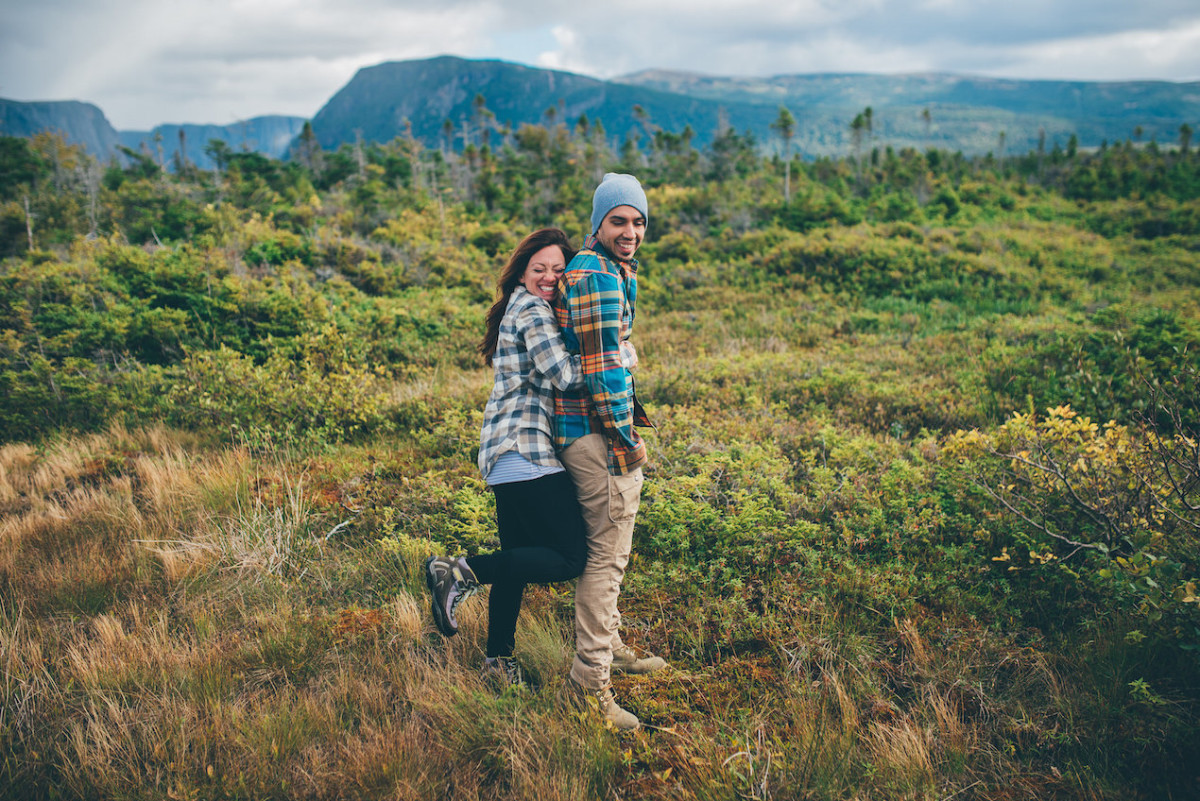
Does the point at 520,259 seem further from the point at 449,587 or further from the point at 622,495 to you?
the point at 449,587

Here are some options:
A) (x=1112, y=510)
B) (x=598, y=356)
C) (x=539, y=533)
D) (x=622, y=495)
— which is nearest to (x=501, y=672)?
(x=539, y=533)

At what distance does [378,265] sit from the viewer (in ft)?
40.8

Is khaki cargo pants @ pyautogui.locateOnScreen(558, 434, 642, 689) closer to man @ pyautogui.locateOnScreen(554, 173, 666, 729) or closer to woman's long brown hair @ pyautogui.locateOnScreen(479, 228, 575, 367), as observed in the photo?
man @ pyautogui.locateOnScreen(554, 173, 666, 729)

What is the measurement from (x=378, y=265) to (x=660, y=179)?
20727mm

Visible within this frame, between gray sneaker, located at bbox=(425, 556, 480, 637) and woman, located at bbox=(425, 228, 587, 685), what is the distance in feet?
0.26

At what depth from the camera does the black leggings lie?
2.47 meters

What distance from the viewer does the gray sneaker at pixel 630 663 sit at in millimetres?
2852

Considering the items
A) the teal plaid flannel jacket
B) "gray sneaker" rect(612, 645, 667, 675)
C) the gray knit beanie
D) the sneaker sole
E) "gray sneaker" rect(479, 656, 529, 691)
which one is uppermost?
the gray knit beanie

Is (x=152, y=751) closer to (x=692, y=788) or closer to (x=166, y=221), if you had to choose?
(x=692, y=788)

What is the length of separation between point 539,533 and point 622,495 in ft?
1.28

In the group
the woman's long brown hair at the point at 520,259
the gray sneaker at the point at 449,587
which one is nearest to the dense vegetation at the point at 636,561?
the gray sneaker at the point at 449,587

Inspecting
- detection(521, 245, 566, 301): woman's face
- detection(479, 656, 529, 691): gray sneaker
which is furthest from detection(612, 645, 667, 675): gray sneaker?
detection(521, 245, 566, 301): woman's face

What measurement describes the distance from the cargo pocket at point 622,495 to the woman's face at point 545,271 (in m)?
0.85

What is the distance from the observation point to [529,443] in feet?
7.97
